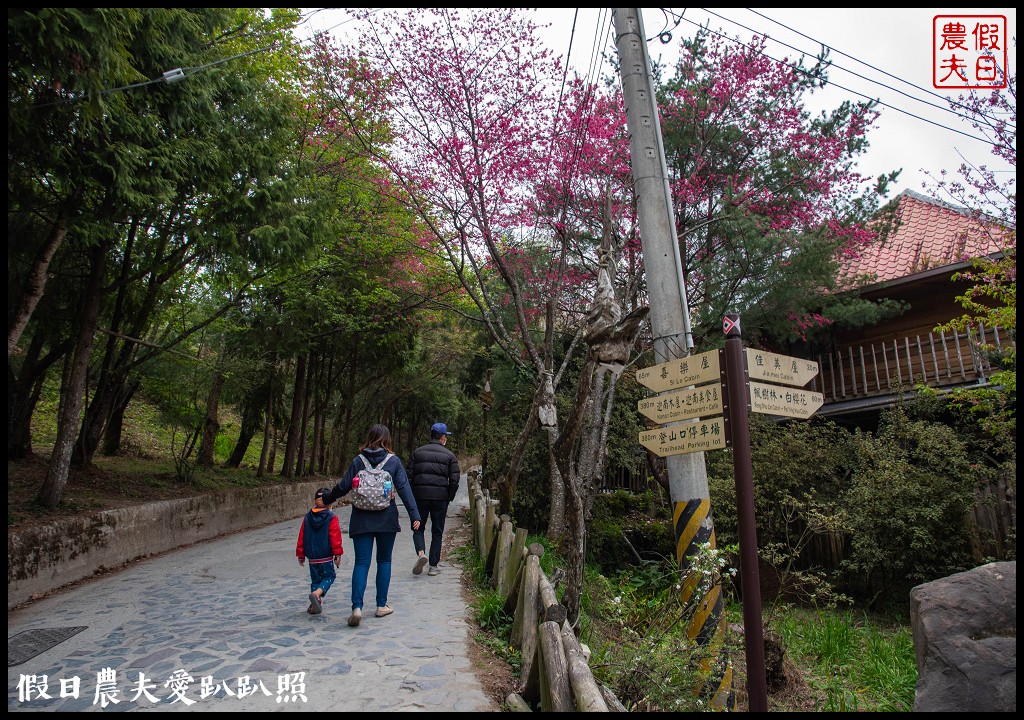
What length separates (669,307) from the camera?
5.29m

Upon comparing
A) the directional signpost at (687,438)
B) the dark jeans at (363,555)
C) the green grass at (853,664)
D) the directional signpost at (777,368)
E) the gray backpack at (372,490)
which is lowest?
the green grass at (853,664)

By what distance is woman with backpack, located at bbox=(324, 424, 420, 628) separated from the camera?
230 inches

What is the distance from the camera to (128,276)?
11.2 meters

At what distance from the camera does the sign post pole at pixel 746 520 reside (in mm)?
3322

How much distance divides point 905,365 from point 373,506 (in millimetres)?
12285

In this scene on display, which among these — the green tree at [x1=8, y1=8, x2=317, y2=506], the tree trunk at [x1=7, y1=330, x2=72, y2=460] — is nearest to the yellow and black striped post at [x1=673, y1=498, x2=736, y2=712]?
the green tree at [x1=8, y1=8, x2=317, y2=506]

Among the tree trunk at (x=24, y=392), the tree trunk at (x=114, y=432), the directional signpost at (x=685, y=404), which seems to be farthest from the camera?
the tree trunk at (x=114, y=432)

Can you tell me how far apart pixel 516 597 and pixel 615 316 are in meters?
3.03

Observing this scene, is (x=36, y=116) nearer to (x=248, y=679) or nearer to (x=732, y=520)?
(x=248, y=679)

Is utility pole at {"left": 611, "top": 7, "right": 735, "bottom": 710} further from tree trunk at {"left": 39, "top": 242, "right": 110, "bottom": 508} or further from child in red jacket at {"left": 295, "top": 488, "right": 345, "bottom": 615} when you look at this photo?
tree trunk at {"left": 39, "top": 242, "right": 110, "bottom": 508}

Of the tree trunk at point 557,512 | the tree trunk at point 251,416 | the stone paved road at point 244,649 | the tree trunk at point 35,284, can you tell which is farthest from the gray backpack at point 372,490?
the tree trunk at point 251,416

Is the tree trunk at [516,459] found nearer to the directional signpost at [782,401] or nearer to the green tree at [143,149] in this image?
the green tree at [143,149]

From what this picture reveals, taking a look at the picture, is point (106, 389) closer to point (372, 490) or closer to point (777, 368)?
point (372, 490)

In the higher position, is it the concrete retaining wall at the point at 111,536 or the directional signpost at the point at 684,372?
the directional signpost at the point at 684,372
